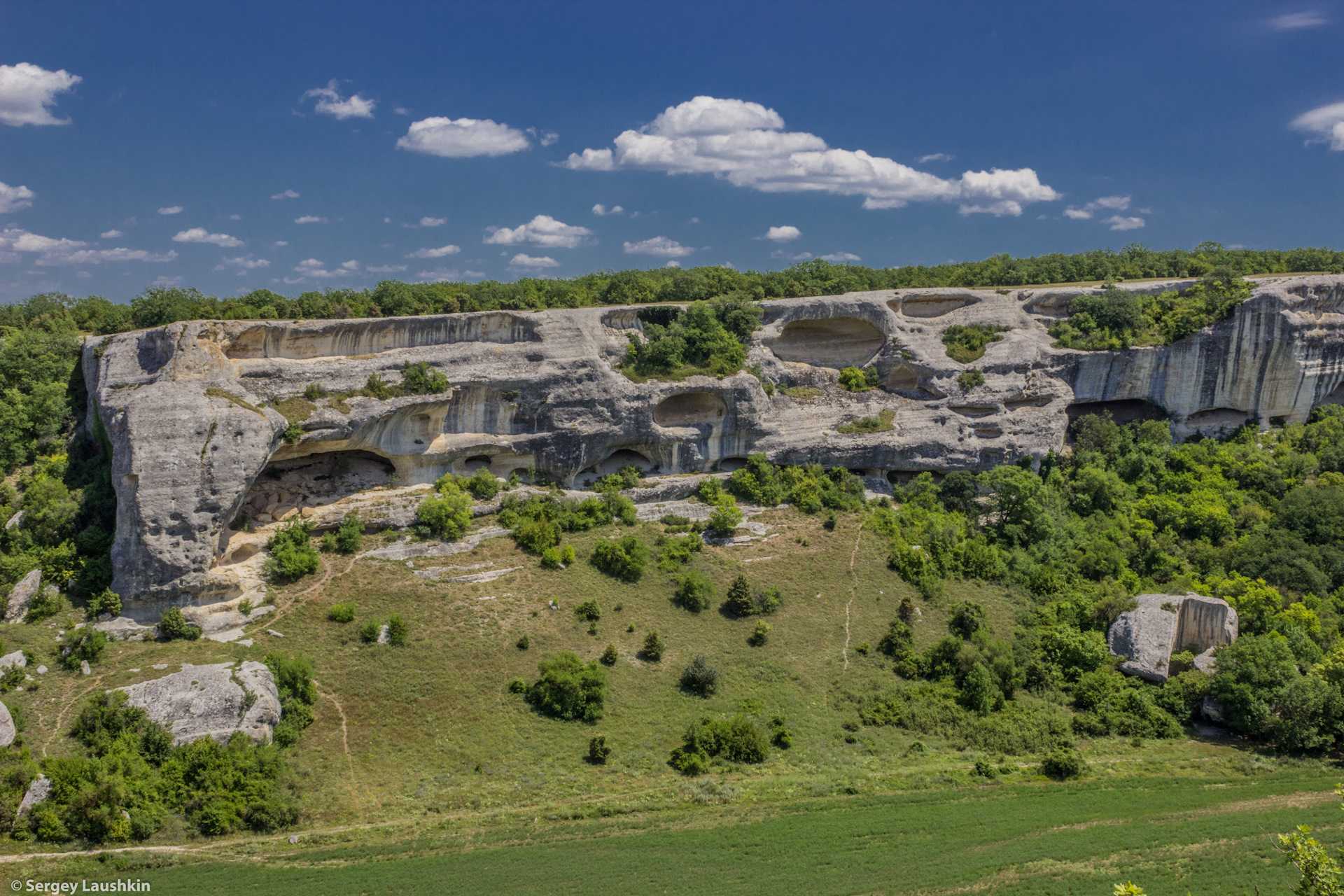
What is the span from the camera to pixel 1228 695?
29.4 meters

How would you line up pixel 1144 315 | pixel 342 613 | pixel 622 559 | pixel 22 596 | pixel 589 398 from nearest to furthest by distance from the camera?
pixel 22 596 < pixel 342 613 < pixel 622 559 < pixel 589 398 < pixel 1144 315

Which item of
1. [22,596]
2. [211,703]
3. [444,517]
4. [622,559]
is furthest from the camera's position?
[444,517]

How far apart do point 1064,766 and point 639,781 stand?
12.7 meters

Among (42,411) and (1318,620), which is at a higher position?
(42,411)

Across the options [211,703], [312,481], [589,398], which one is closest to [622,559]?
[589,398]

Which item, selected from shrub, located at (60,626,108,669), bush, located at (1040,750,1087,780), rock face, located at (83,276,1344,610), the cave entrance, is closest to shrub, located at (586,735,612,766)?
bush, located at (1040,750,1087,780)

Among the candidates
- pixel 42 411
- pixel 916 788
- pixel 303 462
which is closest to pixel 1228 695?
pixel 916 788

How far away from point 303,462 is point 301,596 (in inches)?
309

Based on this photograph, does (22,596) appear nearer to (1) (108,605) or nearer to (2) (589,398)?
(1) (108,605)

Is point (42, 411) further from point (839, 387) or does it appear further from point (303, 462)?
point (839, 387)

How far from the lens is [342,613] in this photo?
29906 millimetres

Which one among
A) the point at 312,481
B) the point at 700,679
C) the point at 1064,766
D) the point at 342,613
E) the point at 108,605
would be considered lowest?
the point at 1064,766

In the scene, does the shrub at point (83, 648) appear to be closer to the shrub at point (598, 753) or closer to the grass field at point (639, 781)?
the grass field at point (639, 781)

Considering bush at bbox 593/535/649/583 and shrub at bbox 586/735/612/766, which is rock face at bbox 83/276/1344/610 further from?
shrub at bbox 586/735/612/766
